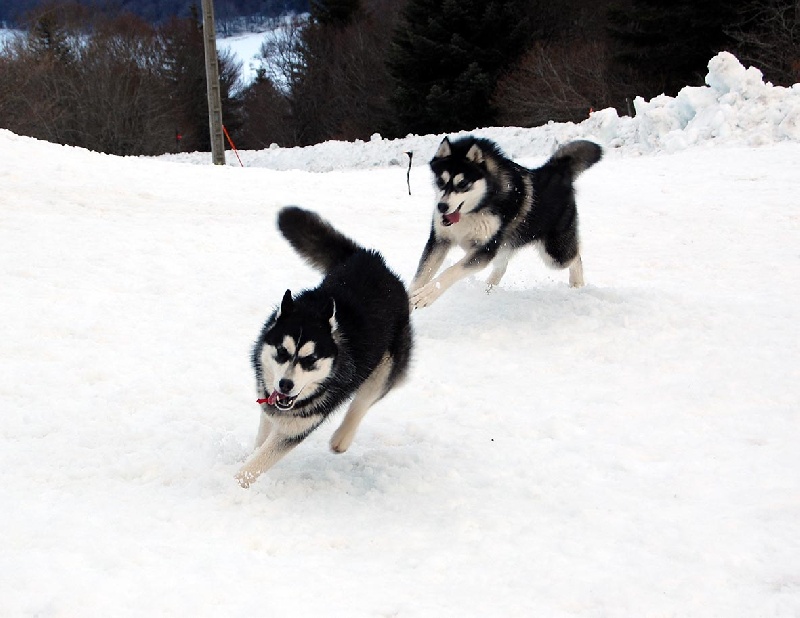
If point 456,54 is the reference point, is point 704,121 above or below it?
below

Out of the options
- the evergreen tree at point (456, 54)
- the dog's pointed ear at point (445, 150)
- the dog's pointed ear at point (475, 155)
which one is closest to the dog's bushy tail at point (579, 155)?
the dog's pointed ear at point (475, 155)

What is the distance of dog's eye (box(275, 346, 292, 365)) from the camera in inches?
146

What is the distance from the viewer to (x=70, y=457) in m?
3.92

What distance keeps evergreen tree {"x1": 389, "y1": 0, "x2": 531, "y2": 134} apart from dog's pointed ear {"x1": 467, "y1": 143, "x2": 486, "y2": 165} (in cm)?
2577

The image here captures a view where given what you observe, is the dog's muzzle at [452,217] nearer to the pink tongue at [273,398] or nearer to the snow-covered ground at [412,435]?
the snow-covered ground at [412,435]

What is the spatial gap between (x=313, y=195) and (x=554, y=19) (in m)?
28.2

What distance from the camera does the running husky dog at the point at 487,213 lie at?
6316mm

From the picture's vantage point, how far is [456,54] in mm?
31781

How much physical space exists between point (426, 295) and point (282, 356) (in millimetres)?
2573

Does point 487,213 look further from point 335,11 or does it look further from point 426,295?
point 335,11

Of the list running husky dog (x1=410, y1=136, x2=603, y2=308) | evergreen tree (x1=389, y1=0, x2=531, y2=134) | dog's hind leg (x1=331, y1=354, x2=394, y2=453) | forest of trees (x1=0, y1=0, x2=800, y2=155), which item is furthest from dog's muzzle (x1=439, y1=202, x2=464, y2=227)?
evergreen tree (x1=389, y1=0, x2=531, y2=134)

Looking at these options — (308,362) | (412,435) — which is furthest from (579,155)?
(308,362)

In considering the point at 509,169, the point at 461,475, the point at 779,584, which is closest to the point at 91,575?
the point at 461,475

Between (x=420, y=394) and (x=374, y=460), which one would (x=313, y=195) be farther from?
(x=374, y=460)
